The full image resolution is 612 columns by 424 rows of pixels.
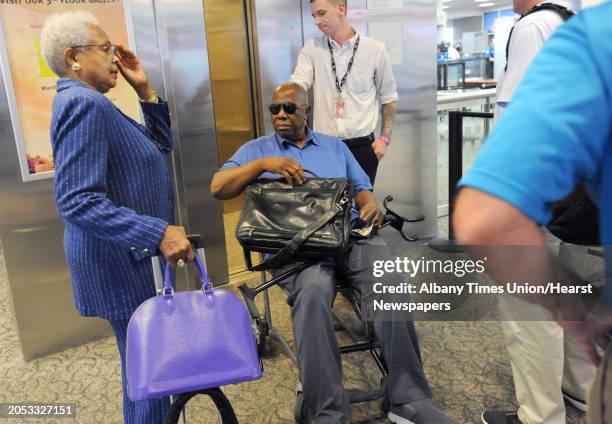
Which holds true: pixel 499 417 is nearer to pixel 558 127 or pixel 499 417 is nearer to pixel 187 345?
pixel 187 345

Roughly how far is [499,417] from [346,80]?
6.49 feet

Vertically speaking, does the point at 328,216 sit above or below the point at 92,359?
above

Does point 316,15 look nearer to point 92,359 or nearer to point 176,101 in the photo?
point 176,101

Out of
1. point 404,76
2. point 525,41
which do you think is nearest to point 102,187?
point 525,41

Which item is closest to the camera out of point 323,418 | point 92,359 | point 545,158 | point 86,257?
point 545,158

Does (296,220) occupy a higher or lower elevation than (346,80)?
lower

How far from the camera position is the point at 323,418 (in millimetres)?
1972

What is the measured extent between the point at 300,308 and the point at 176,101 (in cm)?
161

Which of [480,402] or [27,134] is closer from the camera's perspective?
[480,402]

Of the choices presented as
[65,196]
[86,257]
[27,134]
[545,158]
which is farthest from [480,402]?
[27,134]

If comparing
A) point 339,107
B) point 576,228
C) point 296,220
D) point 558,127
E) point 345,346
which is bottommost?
point 345,346

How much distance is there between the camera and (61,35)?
4.90 ft

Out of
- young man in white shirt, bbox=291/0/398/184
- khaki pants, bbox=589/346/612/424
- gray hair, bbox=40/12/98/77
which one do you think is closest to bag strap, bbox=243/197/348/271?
gray hair, bbox=40/12/98/77

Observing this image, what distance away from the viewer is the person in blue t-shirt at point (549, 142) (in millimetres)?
508
